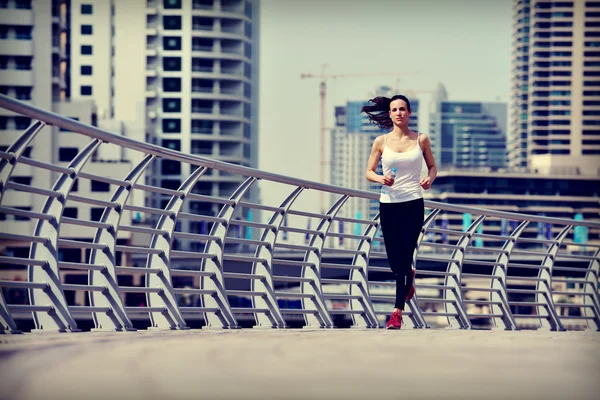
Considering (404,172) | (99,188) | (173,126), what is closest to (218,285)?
(404,172)

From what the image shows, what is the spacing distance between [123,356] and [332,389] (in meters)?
1.48

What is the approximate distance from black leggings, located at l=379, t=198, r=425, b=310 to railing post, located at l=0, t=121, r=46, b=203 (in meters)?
2.86

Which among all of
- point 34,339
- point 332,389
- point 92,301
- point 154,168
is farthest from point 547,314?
point 154,168

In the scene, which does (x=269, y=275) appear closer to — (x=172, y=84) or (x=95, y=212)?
(x=95, y=212)

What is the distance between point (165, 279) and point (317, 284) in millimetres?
2121

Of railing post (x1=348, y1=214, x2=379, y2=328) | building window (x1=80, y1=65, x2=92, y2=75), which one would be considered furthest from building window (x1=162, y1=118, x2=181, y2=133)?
railing post (x1=348, y1=214, x2=379, y2=328)

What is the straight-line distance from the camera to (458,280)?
41.3 ft

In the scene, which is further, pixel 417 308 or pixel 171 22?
pixel 171 22

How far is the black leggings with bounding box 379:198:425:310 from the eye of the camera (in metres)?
9.40

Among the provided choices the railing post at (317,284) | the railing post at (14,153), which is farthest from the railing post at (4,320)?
the railing post at (317,284)

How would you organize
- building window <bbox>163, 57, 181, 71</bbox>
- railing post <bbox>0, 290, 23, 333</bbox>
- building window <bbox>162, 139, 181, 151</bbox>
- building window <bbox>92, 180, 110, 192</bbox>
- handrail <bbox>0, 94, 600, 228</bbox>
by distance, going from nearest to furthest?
railing post <bbox>0, 290, 23, 333</bbox>
handrail <bbox>0, 94, 600, 228</bbox>
building window <bbox>92, 180, 110, 192</bbox>
building window <bbox>162, 139, 181, 151</bbox>
building window <bbox>163, 57, 181, 71</bbox>

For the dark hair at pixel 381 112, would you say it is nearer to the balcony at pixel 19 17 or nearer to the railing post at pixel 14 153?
the railing post at pixel 14 153

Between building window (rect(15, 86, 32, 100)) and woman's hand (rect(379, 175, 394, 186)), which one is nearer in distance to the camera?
woman's hand (rect(379, 175, 394, 186))

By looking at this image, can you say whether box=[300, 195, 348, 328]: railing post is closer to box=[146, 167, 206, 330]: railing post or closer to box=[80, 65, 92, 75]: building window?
box=[146, 167, 206, 330]: railing post
